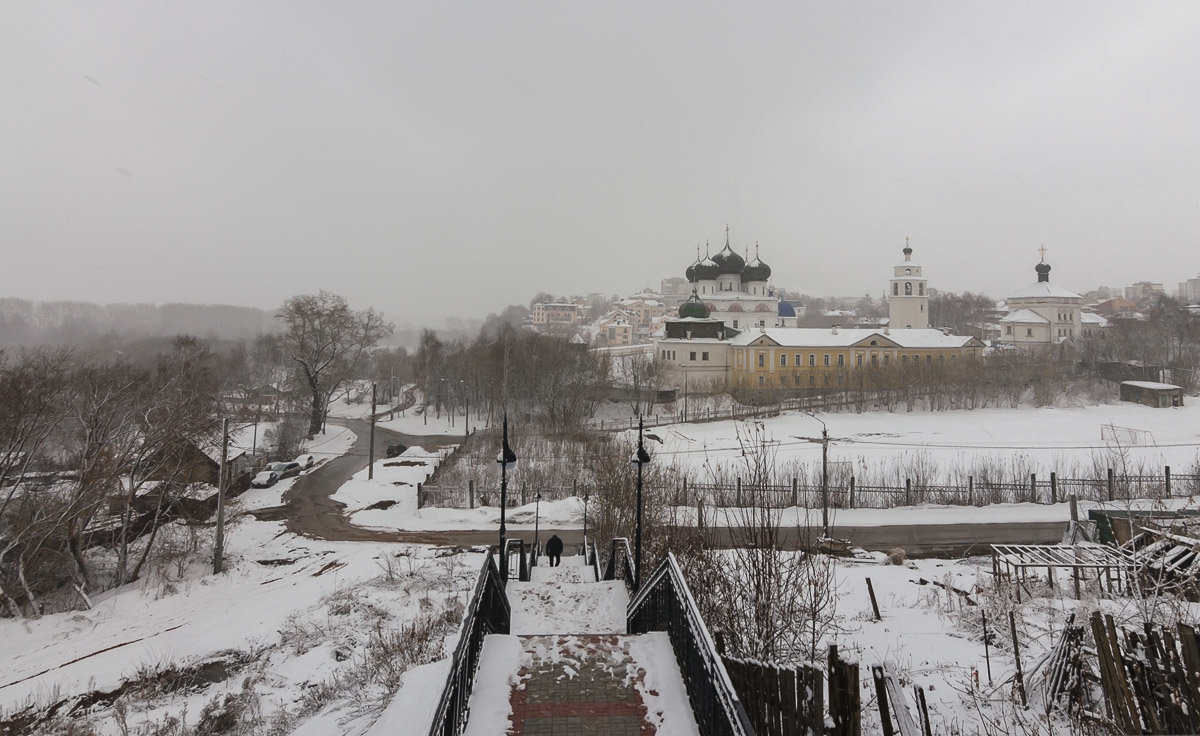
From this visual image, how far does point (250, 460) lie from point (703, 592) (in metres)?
32.9

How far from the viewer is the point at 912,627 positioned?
36.6 feet

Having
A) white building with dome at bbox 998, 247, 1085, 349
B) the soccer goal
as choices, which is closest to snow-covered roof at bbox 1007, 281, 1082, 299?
white building with dome at bbox 998, 247, 1085, 349

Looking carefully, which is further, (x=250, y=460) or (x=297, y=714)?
(x=250, y=460)

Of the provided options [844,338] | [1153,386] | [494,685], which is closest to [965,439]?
[1153,386]

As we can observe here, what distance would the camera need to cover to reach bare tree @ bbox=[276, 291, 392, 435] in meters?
45.6

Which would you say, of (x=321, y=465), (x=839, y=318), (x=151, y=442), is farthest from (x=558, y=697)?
(x=839, y=318)

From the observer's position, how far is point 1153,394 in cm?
4925

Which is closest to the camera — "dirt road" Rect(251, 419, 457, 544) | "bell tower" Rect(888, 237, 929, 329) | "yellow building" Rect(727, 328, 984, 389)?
"dirt road" Rect(251, 419, 457, 544)

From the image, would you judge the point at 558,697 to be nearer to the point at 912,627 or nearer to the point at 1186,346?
the point at 912,627

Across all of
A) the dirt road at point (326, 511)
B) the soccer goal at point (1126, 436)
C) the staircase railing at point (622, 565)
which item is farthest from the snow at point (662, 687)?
the soccer goal at point (1126, 436)

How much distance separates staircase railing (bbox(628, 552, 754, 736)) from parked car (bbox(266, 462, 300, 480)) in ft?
97.9

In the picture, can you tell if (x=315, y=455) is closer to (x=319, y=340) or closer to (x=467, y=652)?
(x=319, y=340)

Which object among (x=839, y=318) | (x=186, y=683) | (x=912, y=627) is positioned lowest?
(x=186, y=683)

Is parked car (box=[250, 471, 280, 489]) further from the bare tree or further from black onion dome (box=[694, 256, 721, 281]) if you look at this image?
black onion dome (box=[694, 256, 721, 281])
